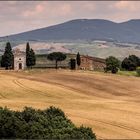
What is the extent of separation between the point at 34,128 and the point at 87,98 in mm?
51973

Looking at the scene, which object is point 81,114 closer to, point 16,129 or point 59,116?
point 59,116

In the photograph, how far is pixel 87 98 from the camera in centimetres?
8594

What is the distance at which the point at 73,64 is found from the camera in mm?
166000

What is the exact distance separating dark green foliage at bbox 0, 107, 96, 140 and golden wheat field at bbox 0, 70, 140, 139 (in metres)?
9.16

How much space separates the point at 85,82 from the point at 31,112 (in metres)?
71.0

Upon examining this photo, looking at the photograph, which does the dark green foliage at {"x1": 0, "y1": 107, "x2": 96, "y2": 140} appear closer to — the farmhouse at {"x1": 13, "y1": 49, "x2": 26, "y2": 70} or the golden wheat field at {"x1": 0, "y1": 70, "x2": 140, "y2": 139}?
the golden wheat field at {"x1": 0, "y1": 70, "x2": 140, "y2": 139}

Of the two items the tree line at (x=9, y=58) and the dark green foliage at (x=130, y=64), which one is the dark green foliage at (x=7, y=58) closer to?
the tree line at (x=9, y=58)

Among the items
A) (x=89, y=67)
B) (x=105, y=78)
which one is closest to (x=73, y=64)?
(x=89, y=67)

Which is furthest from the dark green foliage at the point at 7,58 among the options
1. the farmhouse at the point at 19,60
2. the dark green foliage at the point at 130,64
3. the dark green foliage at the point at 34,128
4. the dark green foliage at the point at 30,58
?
the dark green foliage at the point at 34,128

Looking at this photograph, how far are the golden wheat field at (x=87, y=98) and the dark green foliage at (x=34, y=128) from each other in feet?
30.1

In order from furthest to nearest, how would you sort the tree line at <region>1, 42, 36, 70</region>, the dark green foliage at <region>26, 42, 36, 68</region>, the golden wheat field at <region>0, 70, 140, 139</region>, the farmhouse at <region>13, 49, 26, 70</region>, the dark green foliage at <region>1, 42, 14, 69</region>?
the dark green foliage at <region>26, 42, 36, 68</region> → the farmhouse at <region>13, 49, 26, 70</region> → the tree line at <region>1, 42, 36, 70</region> → the dark green foliage at <region>1, 42, 14, 69</region> → the golden wheat field at <region>0, 70, 140, 139</region>

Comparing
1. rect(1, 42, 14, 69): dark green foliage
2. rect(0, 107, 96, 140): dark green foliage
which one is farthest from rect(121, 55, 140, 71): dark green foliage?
rect(0, 107, 96, 140): dark green foliage

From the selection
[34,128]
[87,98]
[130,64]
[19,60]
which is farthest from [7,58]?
[34,128]

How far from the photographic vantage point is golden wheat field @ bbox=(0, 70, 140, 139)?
5343 centimetres
